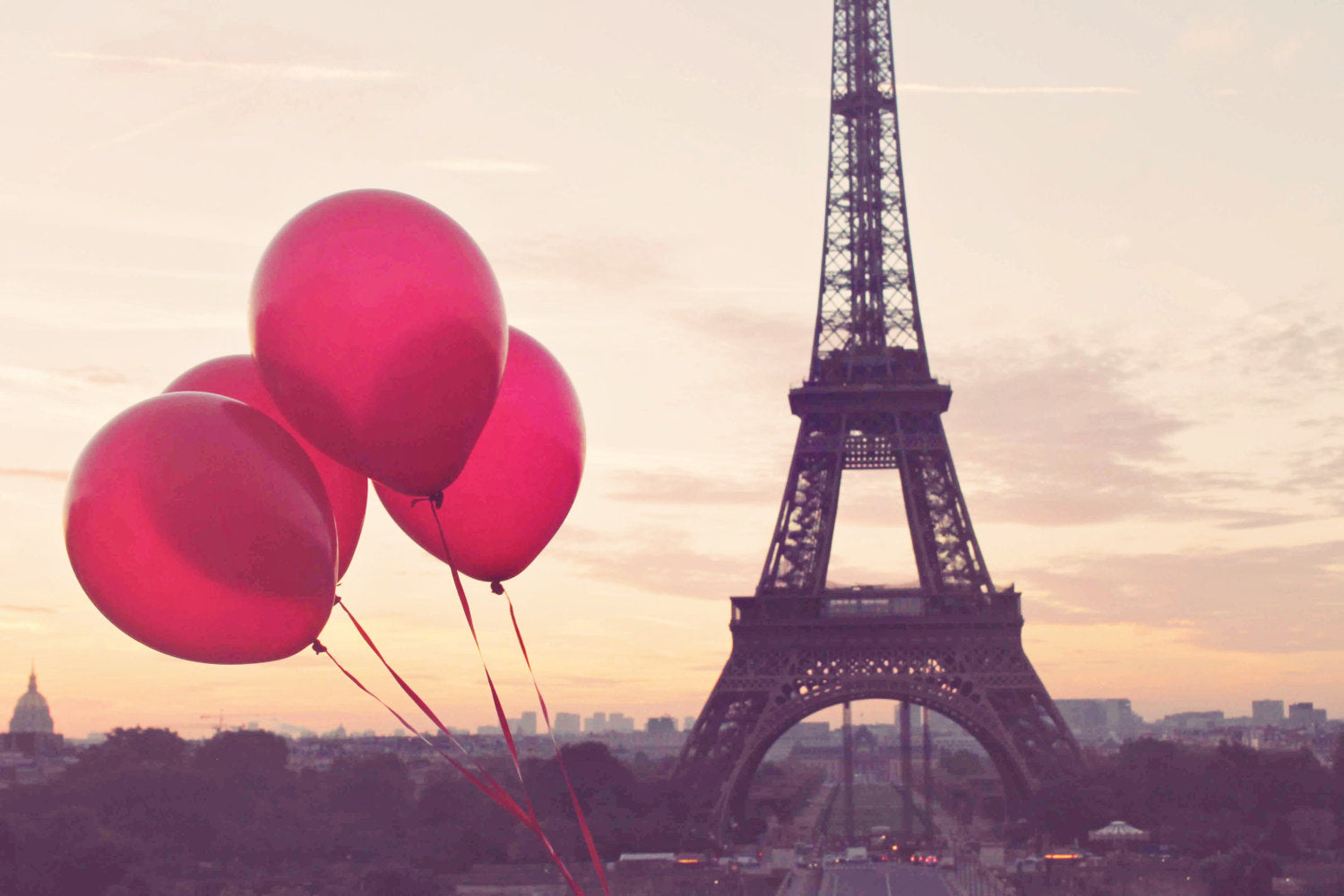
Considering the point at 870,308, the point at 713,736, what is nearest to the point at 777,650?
the point at 713,736

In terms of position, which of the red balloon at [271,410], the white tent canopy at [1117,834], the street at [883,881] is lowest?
the street at [883,881]

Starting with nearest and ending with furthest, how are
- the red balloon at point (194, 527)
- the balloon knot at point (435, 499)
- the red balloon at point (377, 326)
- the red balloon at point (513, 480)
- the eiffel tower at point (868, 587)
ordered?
the red balloon at point (377, 326) < the red balloon at point (194, 527) < the balloon knot at point (435, 499) < the red balloon at point (513, 480) < the eiffel tower at point (868, 587)

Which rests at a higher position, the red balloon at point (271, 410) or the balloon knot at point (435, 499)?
the red balloon at point (271, 410)

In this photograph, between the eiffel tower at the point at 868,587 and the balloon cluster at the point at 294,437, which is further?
the eiffel tower at the point at 868,587

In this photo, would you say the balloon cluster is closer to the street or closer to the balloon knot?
the balloon knot

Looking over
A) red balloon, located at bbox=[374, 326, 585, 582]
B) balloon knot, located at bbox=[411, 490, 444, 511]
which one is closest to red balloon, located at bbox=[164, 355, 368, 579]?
red balloon, located at bbox=[374, 326, 585, 582]

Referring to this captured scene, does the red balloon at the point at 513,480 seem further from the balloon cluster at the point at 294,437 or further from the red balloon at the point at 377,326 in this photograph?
the red balloon at the point at 377,326

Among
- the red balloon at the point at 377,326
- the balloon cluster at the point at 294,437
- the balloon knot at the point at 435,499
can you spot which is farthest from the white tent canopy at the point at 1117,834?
the red balloon at the point at 377,326
